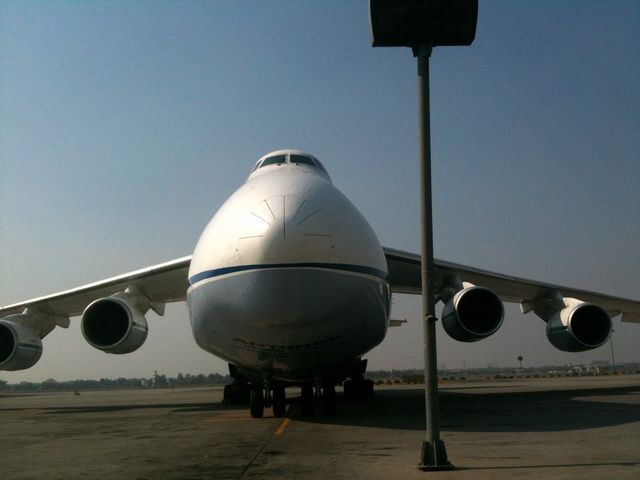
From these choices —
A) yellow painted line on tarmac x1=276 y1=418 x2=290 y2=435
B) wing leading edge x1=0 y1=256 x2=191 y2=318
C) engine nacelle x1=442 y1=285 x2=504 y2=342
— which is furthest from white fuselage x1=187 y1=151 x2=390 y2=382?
wing leading edge x1=0 y1=256 x2=191 y2=318

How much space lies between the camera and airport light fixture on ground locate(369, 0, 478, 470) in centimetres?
589

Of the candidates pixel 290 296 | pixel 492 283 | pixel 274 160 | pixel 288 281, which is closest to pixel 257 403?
pixel 290 296

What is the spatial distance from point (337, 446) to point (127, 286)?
8984 millimetres

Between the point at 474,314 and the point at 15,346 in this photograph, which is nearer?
the point at 474,314

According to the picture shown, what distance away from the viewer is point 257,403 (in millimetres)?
10117

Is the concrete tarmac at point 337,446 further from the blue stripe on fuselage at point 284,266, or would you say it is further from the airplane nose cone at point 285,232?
the airplane nose cone at point 285,232

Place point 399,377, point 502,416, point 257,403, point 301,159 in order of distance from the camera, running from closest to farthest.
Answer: point 502,416 < point 257,403 < point 301,159 < point 399,377

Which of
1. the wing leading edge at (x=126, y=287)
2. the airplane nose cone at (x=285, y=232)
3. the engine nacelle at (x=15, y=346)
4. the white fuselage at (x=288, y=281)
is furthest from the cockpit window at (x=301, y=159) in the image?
the engine nacelle at (x=15, y=346)

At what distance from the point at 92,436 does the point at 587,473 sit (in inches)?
264

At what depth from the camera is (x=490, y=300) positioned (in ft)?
37.3

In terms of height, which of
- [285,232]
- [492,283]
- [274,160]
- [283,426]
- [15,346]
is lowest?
[283,426]

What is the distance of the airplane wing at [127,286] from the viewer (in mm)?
13680

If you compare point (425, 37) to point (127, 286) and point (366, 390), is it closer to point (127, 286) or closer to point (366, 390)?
point (127, 286)

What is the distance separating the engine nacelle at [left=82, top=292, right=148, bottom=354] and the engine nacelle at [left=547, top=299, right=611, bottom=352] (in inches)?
339
